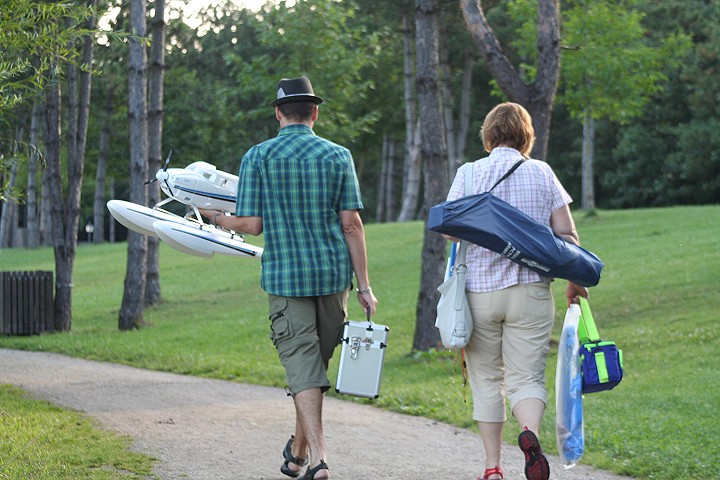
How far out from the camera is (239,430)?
8406 mm

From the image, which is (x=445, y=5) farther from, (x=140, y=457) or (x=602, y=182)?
(x=602, y=182)

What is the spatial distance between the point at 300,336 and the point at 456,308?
33.9 inches

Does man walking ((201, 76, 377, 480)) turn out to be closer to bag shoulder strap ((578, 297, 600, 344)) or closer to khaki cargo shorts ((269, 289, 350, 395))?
khaki cargo shorts ((269, 289, 350, 395))

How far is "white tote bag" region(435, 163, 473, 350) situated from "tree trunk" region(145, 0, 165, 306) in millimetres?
13838

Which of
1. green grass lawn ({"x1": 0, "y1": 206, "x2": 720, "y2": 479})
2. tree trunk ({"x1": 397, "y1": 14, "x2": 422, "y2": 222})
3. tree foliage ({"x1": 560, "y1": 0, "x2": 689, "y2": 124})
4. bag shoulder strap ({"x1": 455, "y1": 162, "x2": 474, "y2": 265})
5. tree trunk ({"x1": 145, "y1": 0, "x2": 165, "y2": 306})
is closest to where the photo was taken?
bag shoulder strap ({"x1": 455, "y1": 162, "x2": 474, "y2": 265})

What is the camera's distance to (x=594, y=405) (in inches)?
387

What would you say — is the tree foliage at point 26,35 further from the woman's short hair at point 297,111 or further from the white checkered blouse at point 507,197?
the white checkered blouse at point 507,197

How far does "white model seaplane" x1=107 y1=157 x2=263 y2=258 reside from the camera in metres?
6.80

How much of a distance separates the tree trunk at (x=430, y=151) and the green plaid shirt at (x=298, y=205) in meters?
7.08

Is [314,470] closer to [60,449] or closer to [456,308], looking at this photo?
[456,308]

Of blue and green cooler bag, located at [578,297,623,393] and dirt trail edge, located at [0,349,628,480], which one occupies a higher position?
blue and green cooler bag, located at [578,297,623,393]

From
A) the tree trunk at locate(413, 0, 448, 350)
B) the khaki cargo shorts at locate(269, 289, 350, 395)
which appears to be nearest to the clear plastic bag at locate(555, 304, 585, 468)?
the khaki cargo shorts at locate(269, 289, 350, 395)

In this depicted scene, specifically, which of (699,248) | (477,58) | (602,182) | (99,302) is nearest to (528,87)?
(699,248)

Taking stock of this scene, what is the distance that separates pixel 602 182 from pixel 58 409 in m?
48.0
